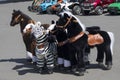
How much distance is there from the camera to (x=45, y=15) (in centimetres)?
2973

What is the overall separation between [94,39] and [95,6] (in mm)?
16257

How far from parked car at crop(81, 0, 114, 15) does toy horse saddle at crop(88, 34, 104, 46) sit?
1594 centimetres

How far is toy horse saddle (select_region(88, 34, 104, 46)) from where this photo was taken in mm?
11668

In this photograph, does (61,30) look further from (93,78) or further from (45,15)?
(45,15)

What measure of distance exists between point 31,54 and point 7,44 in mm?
5039

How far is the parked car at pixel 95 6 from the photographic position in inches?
1091

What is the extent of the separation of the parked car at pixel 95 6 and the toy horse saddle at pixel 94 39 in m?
15.9

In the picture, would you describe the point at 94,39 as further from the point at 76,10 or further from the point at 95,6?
the point at 76,10

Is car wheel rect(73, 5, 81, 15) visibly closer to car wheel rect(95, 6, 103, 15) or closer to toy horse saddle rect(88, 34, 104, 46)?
car wheel rect(95, 6, 103, 15)

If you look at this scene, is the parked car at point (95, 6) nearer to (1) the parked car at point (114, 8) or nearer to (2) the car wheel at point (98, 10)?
(2) the car wheel at point (98, 10)

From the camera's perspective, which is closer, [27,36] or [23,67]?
[27,36]

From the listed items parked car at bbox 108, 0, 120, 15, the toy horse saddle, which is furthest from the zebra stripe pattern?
parked car at bbox 108, 0, 120, 15

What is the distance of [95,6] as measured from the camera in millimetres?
27734

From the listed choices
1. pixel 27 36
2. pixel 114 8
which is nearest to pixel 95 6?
pixel 114 8
